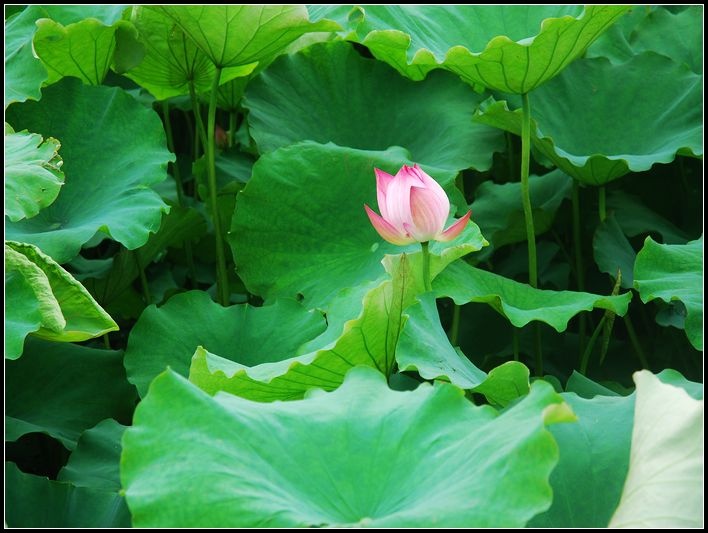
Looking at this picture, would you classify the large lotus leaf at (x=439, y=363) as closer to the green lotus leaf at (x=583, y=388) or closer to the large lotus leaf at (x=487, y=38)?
the green lotus leaf at (x=583, y=388)

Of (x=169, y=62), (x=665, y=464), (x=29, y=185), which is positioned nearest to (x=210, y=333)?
(x=29, y=185)

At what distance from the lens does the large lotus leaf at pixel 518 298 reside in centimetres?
131

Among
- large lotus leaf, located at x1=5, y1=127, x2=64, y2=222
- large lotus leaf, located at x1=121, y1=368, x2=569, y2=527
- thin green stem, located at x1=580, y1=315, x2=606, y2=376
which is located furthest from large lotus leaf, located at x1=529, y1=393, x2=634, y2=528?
large lotus leaf, located at x1=5, y1=127, x2=64, y2=222

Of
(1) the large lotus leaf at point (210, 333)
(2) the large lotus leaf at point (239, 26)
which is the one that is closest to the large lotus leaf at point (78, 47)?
(2) the large lotus leaf at point (239, 26)

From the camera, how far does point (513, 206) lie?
175cm

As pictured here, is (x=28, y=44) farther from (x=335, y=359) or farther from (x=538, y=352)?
(x=538, y=352)

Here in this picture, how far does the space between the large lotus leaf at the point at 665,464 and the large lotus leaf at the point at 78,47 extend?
45.4 inches

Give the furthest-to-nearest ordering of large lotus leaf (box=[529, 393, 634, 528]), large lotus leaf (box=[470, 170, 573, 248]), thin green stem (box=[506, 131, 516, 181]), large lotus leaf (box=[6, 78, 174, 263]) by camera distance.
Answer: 1. thin green stem (box=[506, 131, 516, 181])
2. large lotus leaf (box=[470, 170, 573, 248])
3. large lotus leaf (box=[6, 78, 174, 263])
4. large lotus leaf (box=[529, 393, 634, 528])

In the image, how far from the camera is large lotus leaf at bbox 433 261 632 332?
1.31 meters

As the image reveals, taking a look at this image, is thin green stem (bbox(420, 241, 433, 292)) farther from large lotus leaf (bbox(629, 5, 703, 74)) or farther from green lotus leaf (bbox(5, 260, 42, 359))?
large lotus leaf (bbox(629, 5, 703, 74))

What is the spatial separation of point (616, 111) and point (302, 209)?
642 mm

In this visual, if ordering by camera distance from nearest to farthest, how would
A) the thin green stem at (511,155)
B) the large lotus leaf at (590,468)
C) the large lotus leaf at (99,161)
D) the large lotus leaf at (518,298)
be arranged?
the large lotus leaf at (590,468)
the large lotus leaf at (518,298)
the large lotus leaf at (99,161)
the thin green stem at (511,155)

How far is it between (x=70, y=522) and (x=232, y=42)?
2.67ft

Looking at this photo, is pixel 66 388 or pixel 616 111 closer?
pixel 66 388
